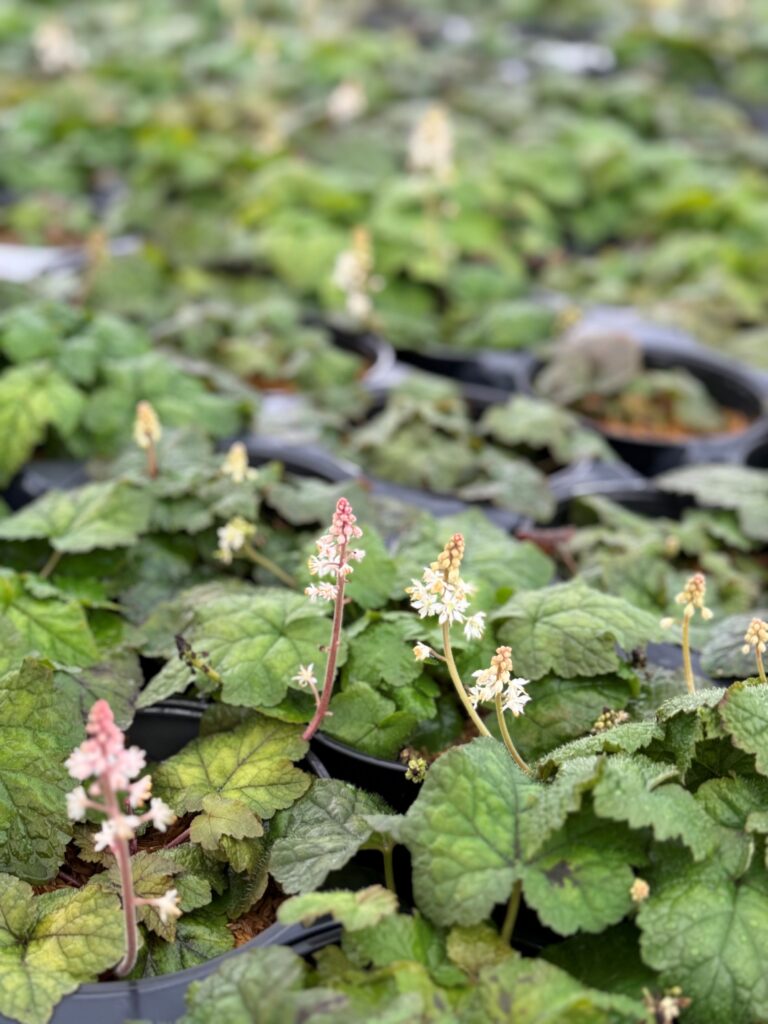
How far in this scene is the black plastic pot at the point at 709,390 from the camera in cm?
342

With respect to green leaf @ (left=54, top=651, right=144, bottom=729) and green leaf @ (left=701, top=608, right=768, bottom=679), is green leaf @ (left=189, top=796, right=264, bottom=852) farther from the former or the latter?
green leaf @ (left=701, top=608, right=768, bottom=679)

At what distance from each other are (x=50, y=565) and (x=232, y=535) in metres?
0.43

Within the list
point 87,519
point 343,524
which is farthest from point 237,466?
point 343,524

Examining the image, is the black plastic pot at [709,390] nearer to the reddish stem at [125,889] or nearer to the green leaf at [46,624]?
the green leaf at [46,624]

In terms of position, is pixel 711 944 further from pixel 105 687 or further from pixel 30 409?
pixel 30 409

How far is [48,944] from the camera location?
1.67 metres

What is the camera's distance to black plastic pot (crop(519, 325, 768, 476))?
135 inches

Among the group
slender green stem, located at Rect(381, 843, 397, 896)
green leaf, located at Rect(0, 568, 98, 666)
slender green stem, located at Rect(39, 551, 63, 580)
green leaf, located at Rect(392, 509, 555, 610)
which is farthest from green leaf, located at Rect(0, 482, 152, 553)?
slender green stem, located at Rect(381, 843, 397, 896)

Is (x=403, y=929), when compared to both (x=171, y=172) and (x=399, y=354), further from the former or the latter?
(x=171, y=172)

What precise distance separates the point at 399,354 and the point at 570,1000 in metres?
3.03

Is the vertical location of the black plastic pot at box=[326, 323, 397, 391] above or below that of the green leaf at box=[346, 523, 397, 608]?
below

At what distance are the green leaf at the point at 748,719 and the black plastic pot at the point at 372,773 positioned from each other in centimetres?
56

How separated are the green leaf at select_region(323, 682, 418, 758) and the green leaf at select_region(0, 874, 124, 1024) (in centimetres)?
51

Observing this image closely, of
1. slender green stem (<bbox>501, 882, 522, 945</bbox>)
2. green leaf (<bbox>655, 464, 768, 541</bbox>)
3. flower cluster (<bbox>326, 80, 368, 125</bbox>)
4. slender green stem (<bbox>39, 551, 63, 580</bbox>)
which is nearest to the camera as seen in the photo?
slender green stem (<bbox>501, 882, 522, 945</bbox>)
